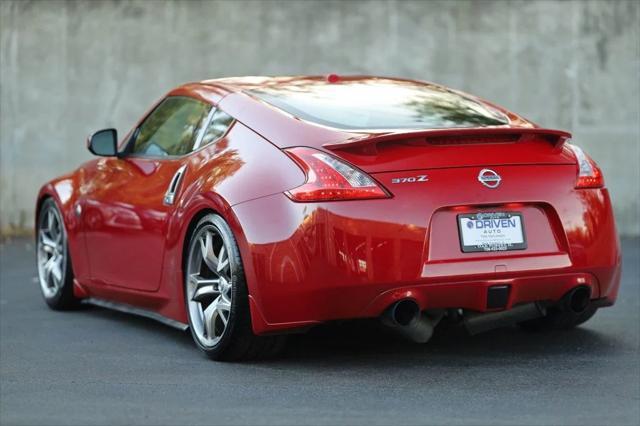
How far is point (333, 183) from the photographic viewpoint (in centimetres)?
588

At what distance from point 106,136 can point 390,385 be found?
283 cm

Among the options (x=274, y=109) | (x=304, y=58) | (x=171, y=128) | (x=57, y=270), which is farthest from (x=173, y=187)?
(x=304, y=58)

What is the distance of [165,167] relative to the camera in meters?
7.15

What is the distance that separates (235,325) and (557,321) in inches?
74.5

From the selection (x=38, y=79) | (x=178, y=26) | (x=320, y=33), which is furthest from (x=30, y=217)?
(x=320, y=33)

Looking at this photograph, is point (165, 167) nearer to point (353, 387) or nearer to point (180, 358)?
point (180, 358)

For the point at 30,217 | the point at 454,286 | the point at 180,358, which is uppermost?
the point at 454,286

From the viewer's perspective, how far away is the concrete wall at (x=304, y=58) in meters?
13.6

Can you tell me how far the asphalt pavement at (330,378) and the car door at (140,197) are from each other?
1.20 feet

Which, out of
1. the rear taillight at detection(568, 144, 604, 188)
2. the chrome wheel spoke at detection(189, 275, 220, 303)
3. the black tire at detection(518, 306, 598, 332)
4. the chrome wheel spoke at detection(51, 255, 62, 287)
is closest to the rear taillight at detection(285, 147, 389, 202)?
the chrome wheel spoke at detection(189, 275, 220, 303)

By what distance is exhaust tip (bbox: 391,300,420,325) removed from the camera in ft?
→ 19.7

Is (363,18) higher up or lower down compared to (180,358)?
higher up

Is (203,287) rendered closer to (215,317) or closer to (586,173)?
(215,317)

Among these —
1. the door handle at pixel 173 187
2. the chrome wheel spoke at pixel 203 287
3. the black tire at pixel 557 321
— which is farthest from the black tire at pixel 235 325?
the black tire at pixel 557 321
